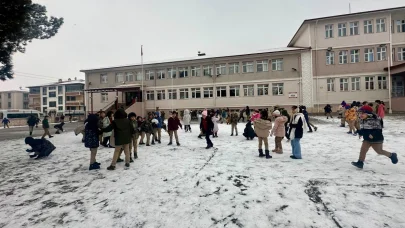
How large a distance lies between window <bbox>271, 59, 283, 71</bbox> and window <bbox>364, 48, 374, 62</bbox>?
31.1 feet

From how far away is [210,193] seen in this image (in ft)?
15.3

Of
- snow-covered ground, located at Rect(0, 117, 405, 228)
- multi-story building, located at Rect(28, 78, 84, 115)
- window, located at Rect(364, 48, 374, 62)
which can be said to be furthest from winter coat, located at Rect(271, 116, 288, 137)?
multi-story building, located at Rect(28, 78, 84, 115)

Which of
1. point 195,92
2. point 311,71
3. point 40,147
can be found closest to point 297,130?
point 40,147

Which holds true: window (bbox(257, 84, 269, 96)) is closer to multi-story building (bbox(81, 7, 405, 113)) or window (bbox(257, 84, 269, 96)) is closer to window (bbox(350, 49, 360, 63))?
multi-story building (bbox(81, 7, 405, 113))

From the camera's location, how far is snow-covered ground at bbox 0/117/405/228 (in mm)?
3668

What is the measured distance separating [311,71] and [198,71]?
1500cm

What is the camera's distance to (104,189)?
515 cm

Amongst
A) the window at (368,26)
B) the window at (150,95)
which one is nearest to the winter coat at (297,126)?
the window at (368,26)

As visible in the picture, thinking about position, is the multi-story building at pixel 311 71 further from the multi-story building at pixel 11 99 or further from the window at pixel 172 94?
the multi-story building at pixel 11 99

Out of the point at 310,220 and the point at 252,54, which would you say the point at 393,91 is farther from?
the point at 310,220

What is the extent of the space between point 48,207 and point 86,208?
2.90 ft

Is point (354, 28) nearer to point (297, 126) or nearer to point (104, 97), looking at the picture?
point (297, 126)

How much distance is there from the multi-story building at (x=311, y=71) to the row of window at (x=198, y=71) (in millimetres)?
128

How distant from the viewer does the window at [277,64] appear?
27.2 meters
